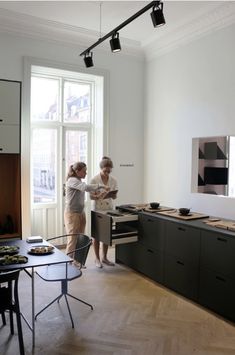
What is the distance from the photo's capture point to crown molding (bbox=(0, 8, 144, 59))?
4.82 metres

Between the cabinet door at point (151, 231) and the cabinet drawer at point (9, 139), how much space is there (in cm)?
191

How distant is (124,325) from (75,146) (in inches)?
139

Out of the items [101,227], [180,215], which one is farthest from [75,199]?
[180,215]

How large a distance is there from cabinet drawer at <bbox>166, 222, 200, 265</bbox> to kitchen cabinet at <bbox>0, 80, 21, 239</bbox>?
2088mm

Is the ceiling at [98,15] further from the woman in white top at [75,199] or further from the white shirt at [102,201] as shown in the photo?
the white shirt at [102,201]

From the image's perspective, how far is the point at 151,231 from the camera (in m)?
4.27

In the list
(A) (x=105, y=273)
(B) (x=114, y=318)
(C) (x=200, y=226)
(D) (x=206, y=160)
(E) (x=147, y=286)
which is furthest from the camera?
(D) (x=206, y=160)

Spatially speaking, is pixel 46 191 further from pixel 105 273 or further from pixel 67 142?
pixel 105 273

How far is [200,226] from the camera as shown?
11.7 feet

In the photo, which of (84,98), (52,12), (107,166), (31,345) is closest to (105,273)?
(107,166)

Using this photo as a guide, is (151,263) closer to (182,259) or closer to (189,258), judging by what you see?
(182,259)

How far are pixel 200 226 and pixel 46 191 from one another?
3.04 m

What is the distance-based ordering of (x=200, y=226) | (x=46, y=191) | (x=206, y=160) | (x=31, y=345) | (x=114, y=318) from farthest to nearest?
1. (x=46, y=191)
2. (x=206, y=160)
3. (x=200, y=226)
4. (x=114, y=318)
5. (x=31, y=345)

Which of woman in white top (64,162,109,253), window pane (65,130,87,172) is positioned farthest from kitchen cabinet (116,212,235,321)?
window pane (65,130,87,172)
